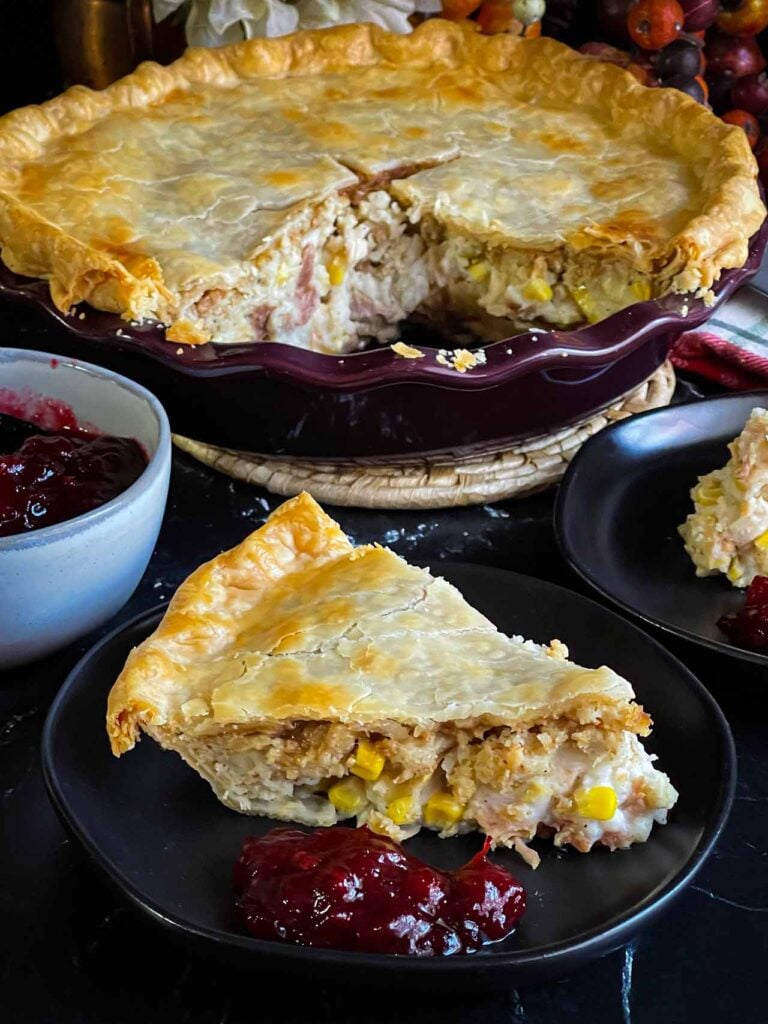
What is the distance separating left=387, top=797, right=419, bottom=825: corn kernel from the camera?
6.08 ft

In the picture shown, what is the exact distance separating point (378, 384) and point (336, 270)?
90 cm

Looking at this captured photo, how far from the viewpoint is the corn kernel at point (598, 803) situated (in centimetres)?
181

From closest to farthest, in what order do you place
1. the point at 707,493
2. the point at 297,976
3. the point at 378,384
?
the point at 297,976
the point at 378,384
the point at 707,493

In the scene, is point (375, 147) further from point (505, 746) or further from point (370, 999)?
point (370, 999)

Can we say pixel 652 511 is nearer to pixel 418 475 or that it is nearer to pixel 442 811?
pixel 418 475

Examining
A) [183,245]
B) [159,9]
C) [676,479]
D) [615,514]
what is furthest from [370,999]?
[159,9]

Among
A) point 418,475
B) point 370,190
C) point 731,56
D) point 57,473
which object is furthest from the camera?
point 731,56

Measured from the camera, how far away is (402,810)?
185cm

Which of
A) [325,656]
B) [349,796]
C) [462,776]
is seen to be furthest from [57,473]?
[462,776]

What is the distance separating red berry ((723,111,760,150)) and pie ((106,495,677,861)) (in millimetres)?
2551

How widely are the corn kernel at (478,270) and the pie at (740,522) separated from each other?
885 millimetres

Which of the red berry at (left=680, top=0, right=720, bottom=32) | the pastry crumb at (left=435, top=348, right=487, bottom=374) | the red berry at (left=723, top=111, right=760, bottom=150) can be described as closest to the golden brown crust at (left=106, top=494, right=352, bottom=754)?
the pastry crumb at (left=435, top=348, right=487, bottom=374)

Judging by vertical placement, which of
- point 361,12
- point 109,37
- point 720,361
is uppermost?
point 361,12

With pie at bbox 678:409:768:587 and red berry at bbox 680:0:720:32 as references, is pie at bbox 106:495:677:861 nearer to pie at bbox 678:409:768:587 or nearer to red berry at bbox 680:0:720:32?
pie at bbox 678:409:768:587
